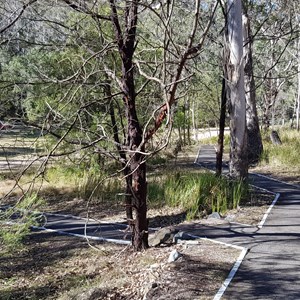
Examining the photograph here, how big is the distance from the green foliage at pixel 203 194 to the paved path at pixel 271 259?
0.90 m

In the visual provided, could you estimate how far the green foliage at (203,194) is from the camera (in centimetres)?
840

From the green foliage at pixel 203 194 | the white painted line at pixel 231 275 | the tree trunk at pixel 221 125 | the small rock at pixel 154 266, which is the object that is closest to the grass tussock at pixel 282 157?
the tree trunk at pixel 221 125

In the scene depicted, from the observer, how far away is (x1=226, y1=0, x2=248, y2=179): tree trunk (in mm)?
9484

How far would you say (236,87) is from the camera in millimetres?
9516

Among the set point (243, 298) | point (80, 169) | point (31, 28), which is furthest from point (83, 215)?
point (243, 298)

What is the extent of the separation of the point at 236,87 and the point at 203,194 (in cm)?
252

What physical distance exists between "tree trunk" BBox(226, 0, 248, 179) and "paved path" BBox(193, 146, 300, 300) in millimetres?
1707

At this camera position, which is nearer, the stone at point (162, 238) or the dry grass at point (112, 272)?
the dry grass at point (112, 272)

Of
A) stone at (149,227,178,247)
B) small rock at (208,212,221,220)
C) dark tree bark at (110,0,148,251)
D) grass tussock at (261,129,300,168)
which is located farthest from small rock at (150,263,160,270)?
grass tussock at (261,129,300,168)

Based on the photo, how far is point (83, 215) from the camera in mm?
10508

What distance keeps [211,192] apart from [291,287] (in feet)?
14.0

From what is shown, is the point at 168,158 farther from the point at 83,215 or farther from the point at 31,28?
the point at 31,28

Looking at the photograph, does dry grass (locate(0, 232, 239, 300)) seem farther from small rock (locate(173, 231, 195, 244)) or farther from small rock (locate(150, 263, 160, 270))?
small rock (locate(173, 231, 195, 244))

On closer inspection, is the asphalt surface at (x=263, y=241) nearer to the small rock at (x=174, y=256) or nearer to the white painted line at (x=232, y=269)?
the white painted line at (x=232, y=269)
